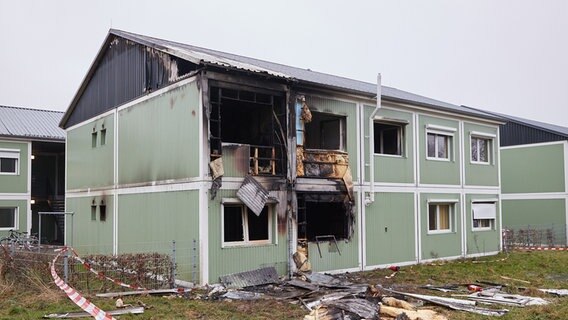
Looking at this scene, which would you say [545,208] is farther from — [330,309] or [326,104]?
[330,309]

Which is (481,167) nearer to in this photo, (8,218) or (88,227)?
(88,227)

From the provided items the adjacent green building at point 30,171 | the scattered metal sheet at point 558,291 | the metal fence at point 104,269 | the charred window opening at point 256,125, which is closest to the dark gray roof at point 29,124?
the adjacent green building at point 30,171

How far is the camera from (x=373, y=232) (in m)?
19.3

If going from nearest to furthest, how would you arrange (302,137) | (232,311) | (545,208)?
(232,311), (302,137), (545,208)

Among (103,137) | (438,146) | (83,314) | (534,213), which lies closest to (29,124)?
(103,137)

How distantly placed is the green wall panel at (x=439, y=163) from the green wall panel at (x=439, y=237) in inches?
24.1

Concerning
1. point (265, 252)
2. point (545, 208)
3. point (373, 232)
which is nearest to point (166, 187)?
point (265, 252)

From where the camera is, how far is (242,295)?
13430mm

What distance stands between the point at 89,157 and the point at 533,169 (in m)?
24.6

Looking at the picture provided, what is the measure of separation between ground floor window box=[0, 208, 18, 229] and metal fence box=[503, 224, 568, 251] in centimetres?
2466

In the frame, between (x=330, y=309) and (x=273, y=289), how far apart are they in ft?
14.7

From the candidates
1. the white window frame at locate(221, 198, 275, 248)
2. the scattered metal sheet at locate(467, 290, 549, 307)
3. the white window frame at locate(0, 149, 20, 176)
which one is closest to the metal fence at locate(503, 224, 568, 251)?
the scattered metal sheet at locate(467, 290, 549, 307)

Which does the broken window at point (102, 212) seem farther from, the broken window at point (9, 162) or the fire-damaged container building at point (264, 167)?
the broken window at point (9, 162)

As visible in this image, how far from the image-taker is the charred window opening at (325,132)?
18922mm
